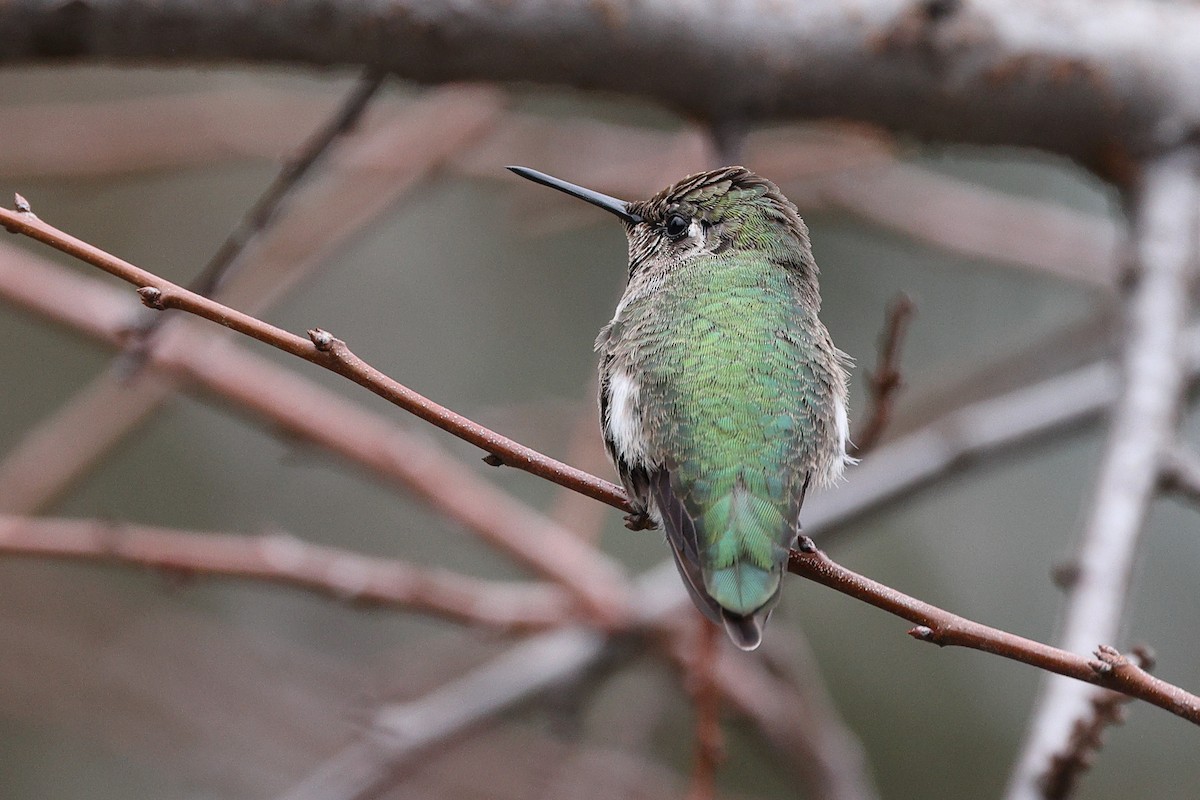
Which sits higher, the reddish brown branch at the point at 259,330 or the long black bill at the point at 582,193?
the long black bill at the point at 582,193

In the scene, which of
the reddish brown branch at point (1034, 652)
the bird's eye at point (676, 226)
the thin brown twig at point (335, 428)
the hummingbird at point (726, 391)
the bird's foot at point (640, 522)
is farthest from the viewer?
the thin brown twig at point (335, 428)

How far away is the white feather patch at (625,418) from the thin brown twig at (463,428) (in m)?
0.72

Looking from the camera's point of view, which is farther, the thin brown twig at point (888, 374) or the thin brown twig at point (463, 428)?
the thin brown twig at point (888, 374)

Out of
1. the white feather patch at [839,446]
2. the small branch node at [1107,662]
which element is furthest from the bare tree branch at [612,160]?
the small branch node at [1107,662]

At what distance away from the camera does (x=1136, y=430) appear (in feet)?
8.84

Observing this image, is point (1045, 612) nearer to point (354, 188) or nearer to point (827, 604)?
point (827, 604)

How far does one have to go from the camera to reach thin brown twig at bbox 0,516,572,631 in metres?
2.79

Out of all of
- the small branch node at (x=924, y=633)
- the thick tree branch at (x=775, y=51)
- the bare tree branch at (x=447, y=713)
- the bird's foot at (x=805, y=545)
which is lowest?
the bare tree branch at (x=447, y=713)

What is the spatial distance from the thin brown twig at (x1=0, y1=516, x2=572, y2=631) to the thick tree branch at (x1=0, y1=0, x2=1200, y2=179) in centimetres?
106

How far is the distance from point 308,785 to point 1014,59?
2.61 metres

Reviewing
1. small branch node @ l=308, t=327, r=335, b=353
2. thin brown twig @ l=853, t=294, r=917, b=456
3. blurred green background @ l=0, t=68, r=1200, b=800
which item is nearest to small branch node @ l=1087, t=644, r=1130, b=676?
thin brown twig @ l=853, t=294, r=917, b=456

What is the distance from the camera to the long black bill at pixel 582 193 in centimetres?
266

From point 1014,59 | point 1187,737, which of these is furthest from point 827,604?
point 1014,59

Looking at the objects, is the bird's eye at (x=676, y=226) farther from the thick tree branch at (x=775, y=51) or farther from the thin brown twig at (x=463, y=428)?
the thin brown twig at (x=463, y=428)
